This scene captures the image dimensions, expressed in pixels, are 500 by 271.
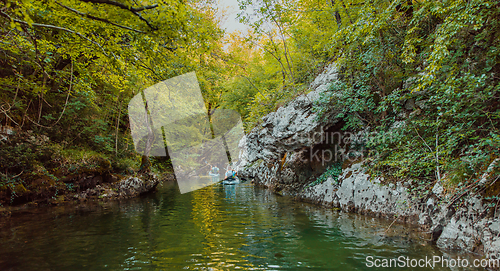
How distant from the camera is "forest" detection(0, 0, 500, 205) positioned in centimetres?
460

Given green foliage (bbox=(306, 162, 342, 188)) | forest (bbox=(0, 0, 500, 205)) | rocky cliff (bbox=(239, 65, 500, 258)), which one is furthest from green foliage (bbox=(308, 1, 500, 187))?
green foliage (bbox=(306, 162, 342, 188))

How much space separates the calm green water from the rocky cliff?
2.17 feet

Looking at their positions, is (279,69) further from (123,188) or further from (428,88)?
(123,188)

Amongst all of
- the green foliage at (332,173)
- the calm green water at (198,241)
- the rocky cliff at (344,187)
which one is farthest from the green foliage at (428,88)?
the calm green water at (198,241)

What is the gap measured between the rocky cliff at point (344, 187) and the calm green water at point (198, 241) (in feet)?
2.17

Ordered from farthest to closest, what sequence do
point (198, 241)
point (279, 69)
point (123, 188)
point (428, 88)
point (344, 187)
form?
point (279, 69)
point (123, 188)
point (344, 187)
point (428, 88)
point (198, 241)

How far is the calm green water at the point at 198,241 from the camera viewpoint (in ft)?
14.2

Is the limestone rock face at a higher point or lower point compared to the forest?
lower

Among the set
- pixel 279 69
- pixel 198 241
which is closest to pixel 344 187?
pixel 198 241

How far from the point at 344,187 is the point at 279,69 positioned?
1021 centimetres

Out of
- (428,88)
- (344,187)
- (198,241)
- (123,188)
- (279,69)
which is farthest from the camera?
(279,69)

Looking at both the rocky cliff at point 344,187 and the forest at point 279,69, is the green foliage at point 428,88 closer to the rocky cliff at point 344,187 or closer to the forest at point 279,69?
the forest at point 279,69

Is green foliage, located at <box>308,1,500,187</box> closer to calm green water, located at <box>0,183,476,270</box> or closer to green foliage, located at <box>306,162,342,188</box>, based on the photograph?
green foliage, located at <box>306,162,342,188</box>

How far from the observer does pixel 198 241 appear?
5488 millimetres
